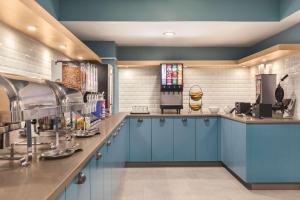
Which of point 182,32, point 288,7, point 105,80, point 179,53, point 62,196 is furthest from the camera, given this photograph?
point 179,53

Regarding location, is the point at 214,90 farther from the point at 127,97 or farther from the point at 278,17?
the point at 278,17

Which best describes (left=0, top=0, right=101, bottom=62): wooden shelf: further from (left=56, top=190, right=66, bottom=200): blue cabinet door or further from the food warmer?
(left=56, top=190, right=66, bottom=200): blue cabinet door

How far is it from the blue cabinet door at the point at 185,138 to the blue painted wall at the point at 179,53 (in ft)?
4.75

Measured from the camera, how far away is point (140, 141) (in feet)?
17.7

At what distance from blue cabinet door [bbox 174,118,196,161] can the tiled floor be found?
0.96 feet

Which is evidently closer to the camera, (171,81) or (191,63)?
(171,81)

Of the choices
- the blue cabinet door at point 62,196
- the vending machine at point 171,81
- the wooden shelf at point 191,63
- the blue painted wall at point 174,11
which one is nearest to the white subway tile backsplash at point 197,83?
the wooden shelf at point 191,63

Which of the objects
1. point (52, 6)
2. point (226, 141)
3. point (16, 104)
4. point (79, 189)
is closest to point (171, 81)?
point (226, 141)

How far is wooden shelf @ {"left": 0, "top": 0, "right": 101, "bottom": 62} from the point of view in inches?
77.2

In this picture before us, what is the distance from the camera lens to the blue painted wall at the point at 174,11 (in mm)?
4145

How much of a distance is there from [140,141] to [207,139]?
47.6 inches

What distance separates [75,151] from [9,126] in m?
0.41

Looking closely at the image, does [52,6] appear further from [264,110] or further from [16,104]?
[264,110]

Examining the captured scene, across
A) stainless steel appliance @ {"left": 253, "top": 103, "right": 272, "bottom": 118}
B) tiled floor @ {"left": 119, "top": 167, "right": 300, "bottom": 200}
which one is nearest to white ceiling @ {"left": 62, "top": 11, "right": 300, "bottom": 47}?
stainless steel appliance @ {"left": 253, "top": 103, "right": 272, "bottom": 118}
